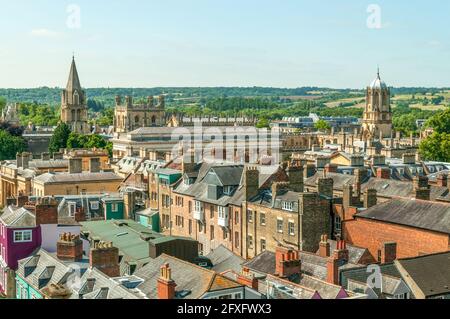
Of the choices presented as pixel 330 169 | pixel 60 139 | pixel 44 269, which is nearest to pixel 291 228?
pixel 330 169

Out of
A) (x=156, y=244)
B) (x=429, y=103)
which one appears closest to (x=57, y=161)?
(x=156, y=244)

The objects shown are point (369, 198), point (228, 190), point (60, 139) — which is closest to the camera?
point (369, 198)

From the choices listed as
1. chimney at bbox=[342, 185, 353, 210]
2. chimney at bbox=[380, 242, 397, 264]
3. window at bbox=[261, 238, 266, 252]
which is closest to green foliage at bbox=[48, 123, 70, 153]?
window at bbox=[261, 238, 266, 252]

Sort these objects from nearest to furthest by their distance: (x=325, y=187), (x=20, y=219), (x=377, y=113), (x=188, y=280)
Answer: (x=188, y=280)
(x=20, y=219)
(x=325, y=187)
(x=377, y=113)

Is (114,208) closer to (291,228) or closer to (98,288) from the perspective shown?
(291,228)

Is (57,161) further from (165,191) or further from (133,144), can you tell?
(133,144)

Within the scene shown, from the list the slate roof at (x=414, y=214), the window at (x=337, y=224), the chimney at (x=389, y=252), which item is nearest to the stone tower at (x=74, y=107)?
the window at (x=337, y=224)
